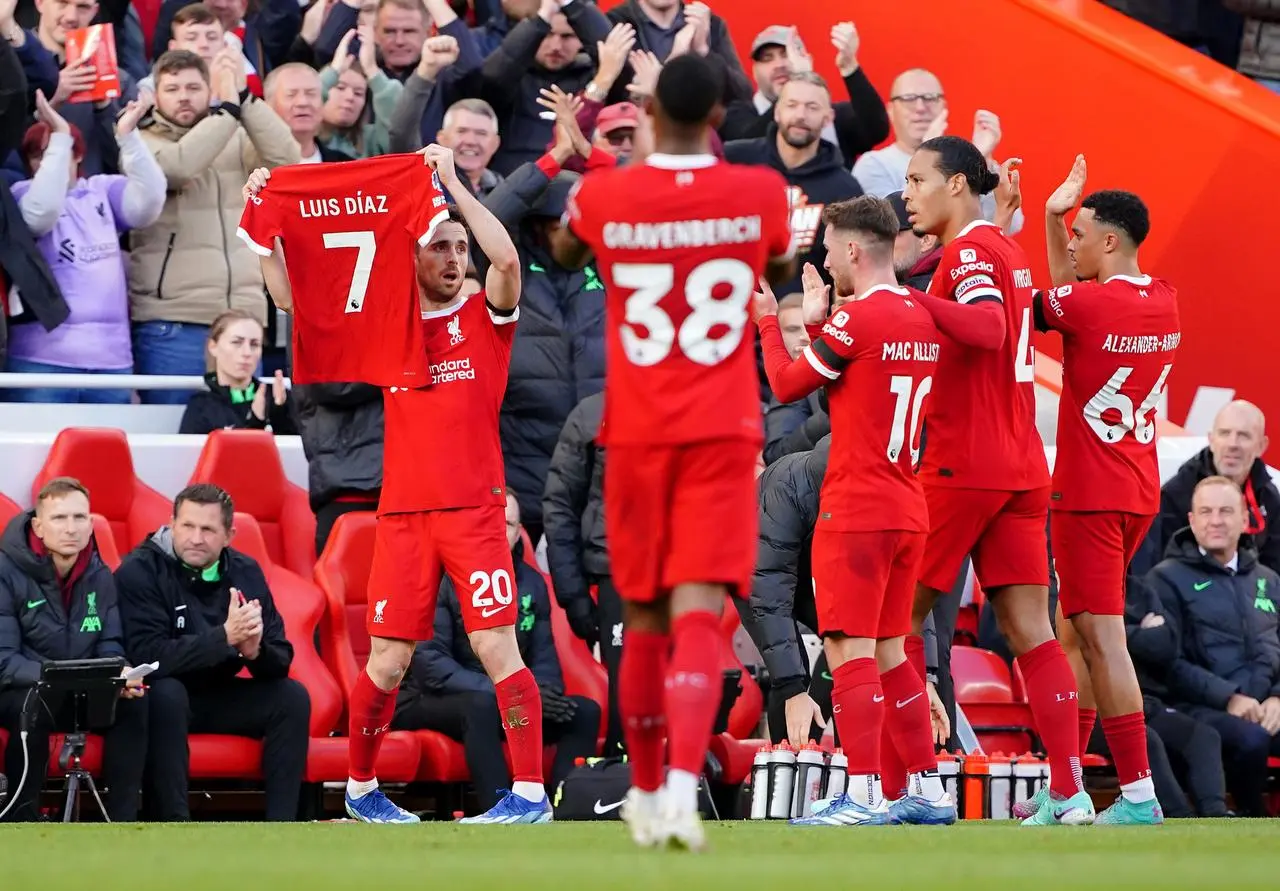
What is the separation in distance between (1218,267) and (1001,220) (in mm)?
6379

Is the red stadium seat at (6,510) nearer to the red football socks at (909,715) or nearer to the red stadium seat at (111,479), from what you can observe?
the red stadium seat at (111,479)

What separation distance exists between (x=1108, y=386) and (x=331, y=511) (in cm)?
454

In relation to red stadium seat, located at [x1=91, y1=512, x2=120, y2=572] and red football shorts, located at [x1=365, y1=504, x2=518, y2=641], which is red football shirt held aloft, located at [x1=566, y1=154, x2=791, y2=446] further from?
red stadium seat, located at [x1=91, y1=512, x2=120, y2=572]

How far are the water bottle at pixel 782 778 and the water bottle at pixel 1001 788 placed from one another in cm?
103

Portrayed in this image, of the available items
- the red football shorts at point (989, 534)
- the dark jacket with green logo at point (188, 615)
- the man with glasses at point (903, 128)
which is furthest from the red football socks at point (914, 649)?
→ the man with glasses at point (903, 128)

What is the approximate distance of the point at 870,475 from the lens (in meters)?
7.59

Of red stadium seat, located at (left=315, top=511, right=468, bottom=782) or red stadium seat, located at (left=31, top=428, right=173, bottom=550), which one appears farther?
red stadium seat, located at (left=315, top=511, right=468, bottom=782)

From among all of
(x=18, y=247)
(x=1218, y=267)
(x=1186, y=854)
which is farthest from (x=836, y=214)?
(x=1218, y=267)

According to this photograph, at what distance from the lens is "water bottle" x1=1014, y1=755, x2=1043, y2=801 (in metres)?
9.89

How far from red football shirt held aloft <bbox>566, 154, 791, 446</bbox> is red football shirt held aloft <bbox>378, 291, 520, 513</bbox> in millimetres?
2452

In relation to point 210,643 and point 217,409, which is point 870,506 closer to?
point 210,643

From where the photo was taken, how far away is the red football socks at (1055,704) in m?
7.94

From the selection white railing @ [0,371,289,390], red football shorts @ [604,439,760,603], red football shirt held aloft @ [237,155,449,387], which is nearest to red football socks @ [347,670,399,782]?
red football shirt held aloft @ [237,155,449,387]

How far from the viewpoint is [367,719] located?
8555 mm
